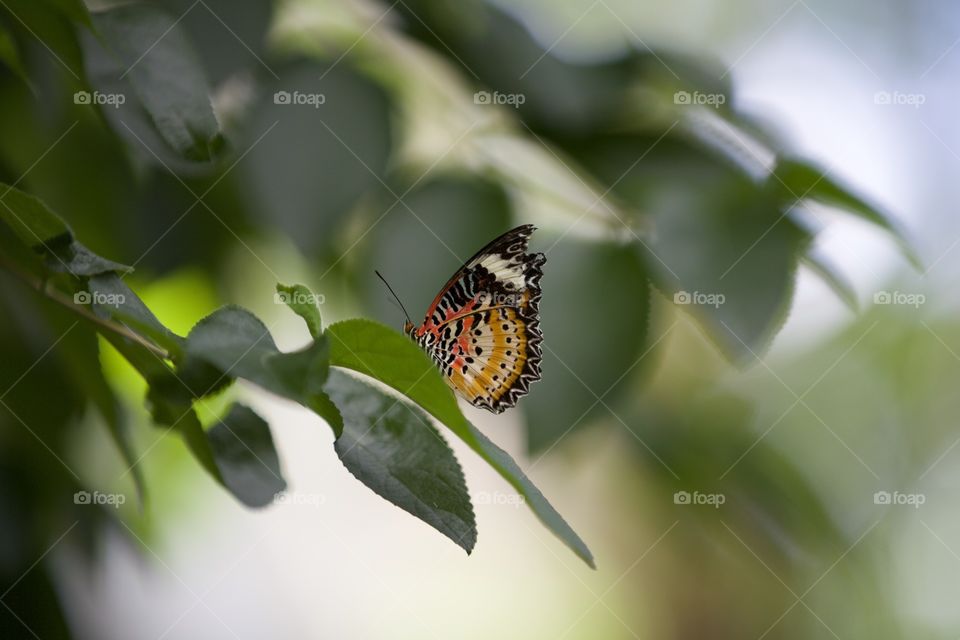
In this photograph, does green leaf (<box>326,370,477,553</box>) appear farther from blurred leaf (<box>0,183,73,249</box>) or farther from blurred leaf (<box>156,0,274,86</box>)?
blurred leaf (<box>156,0,274,86</box>)

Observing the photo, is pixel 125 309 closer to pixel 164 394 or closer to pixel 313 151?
pixel 164 394

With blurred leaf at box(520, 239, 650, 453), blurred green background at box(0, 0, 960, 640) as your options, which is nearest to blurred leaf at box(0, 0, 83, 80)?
blurred green background at box(0, 0, 960, 640)

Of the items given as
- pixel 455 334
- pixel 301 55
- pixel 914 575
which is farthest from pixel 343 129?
pixel 914 575

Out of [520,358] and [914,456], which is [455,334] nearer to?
[520,358]

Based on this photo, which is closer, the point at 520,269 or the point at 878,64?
the point at 520,269

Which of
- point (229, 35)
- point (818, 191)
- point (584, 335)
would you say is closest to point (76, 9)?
point (229, 35)

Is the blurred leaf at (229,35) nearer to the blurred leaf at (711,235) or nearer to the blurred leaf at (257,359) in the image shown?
the blurred leaf at (711,235)

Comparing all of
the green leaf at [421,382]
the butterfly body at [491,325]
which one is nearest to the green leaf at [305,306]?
the green leaf at [421,382]
